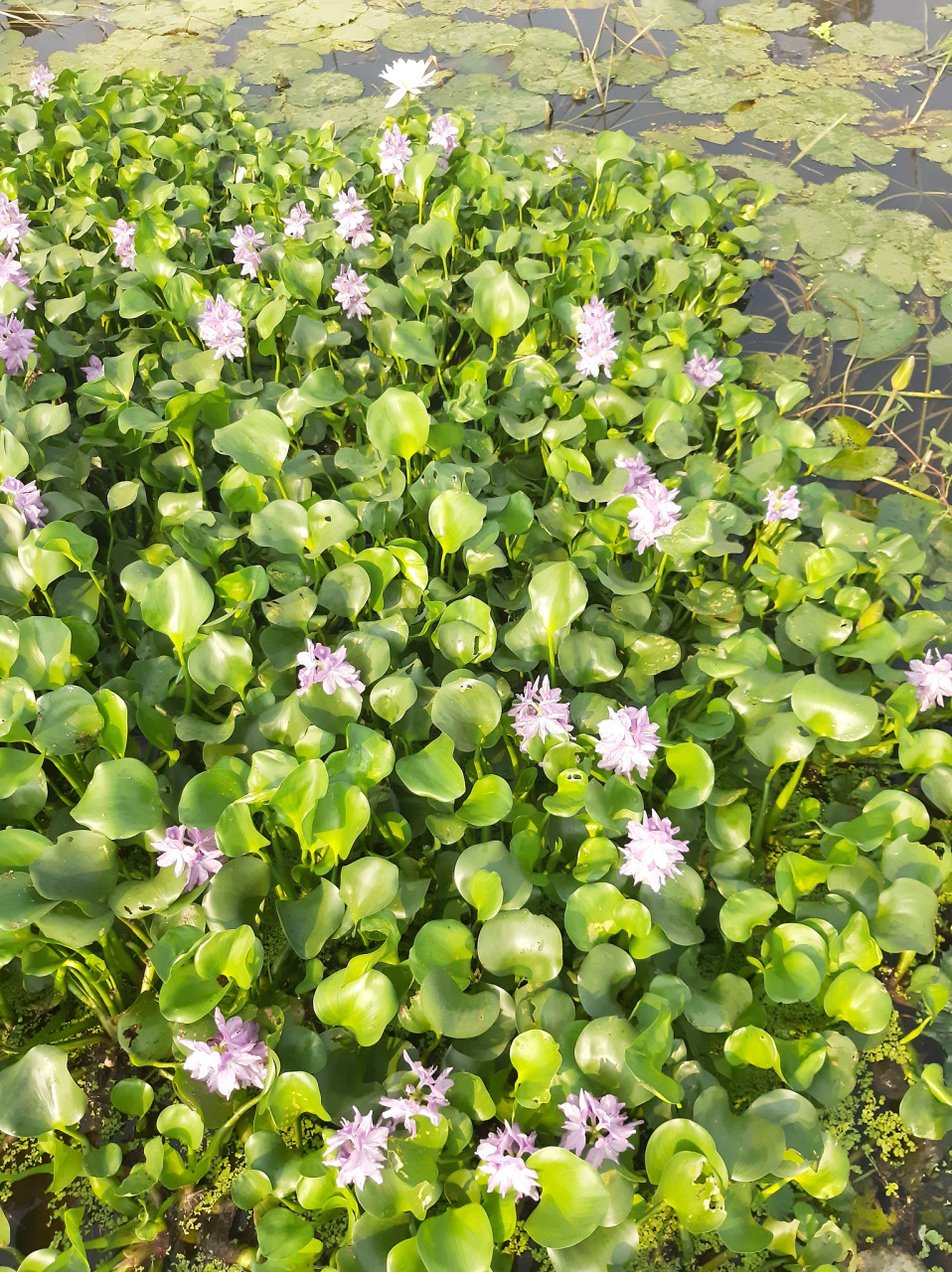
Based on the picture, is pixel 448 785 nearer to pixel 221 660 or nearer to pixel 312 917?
pixel 312 917

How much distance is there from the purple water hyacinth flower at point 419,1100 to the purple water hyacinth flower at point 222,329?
5.95 feet

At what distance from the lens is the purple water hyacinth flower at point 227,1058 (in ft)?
3.94

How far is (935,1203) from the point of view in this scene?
134 cm

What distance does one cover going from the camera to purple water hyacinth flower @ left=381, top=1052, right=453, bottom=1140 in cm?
113

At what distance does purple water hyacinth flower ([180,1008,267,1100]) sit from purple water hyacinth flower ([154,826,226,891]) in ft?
0.70

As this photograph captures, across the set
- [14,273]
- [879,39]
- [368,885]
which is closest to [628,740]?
[368,885]

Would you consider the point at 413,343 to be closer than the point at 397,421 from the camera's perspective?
No

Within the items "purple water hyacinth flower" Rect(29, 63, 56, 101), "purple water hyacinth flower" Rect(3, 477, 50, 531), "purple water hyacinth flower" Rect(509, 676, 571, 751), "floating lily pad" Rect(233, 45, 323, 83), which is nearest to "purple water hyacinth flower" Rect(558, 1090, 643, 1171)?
"purple water hyacinth flower" Rect(509, 676, 571, 751)

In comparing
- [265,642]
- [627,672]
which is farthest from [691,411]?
[265,642]

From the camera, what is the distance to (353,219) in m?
2.59

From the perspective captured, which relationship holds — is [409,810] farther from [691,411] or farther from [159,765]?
[691,411]

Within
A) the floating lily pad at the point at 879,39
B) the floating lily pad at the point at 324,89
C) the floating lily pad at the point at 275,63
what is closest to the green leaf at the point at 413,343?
the floating lily pad at the point at 324,89

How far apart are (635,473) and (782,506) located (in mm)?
351

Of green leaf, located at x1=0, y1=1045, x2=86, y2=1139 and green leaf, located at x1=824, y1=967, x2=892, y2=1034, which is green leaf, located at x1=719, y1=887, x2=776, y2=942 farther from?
green leaf, located at x1=0, y1=1045, x2=86, y2=1139
